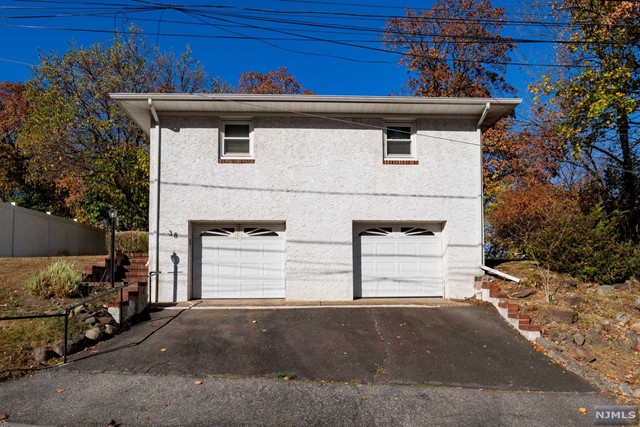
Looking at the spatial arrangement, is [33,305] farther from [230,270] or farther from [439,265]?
[439,265]

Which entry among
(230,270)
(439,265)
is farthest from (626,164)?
(230,270)

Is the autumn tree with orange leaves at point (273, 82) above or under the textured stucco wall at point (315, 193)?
above

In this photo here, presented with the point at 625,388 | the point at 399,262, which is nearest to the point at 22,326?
the point at 399,262

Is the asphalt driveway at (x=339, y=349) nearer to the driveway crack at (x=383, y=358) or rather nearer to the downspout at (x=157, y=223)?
the driveway crack at (x=383, y=358)

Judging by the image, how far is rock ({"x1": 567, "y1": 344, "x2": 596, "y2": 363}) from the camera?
7.46 metres

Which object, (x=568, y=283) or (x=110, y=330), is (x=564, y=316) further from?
(x=110, y=330)

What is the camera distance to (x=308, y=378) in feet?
21.8

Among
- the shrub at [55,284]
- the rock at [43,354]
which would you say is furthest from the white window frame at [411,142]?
the rock at [43,354]

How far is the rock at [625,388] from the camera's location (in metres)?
6.49

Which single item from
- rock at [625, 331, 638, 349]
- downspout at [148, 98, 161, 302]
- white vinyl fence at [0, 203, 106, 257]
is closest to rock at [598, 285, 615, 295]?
rock at [625, 331, 638, 349]

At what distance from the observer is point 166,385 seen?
628 centimetres

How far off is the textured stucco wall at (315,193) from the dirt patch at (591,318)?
1.72 metres

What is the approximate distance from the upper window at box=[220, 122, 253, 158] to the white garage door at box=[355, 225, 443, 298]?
3.38 metres

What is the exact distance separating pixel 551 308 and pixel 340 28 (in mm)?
7459
